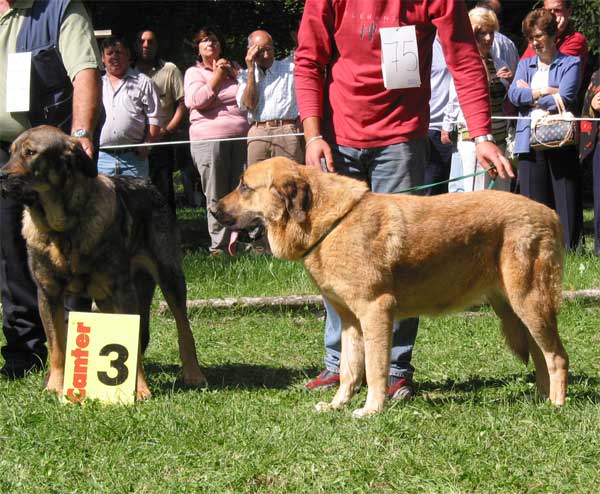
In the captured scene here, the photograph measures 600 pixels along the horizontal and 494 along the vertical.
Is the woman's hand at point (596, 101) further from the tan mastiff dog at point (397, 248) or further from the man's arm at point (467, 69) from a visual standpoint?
the tan mastiff dog at point (397, 248)

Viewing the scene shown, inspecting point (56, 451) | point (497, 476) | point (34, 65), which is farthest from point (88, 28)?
point (497, 476)

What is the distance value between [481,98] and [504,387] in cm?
174

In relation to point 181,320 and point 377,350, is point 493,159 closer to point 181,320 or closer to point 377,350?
point 377,350

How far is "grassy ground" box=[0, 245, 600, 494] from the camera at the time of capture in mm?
3959

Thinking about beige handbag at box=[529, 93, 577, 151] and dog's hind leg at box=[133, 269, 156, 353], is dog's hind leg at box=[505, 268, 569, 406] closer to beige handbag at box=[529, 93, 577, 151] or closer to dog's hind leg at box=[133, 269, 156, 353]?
dog's hind leg at box=[133, 269, 156, 353]

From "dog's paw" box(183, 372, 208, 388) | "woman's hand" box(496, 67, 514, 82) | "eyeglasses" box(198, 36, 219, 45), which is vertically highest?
"eyeglasses" box(198, 36, 219, 45)

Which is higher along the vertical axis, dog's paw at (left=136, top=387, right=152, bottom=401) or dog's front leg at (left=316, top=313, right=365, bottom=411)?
dog's front leg at (left=316, top=313, right=365, bottom=411)

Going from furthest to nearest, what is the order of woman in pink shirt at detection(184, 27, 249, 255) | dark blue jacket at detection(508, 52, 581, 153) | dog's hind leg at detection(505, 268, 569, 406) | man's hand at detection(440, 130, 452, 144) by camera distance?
woman in pink shirt at detection(184, 27, 249, 255), man's hand at detection(440, 130, 452, 144), dark blue jacket at detection(508, 52, 581, 153), dog's hind leg at detection(505, 268, 569, 406)

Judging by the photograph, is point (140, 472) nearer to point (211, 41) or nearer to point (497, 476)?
point (497, 476)

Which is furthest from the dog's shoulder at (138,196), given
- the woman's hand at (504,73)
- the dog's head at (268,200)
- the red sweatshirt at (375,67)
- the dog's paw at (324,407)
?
the woman's hand at (504,73)

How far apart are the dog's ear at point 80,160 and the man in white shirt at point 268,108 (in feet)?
15.9

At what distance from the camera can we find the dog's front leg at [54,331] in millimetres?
5555

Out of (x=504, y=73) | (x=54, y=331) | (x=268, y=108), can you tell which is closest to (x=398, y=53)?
(x=54, y=331)

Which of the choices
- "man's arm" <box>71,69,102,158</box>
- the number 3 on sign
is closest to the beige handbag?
the number 3 on sign
